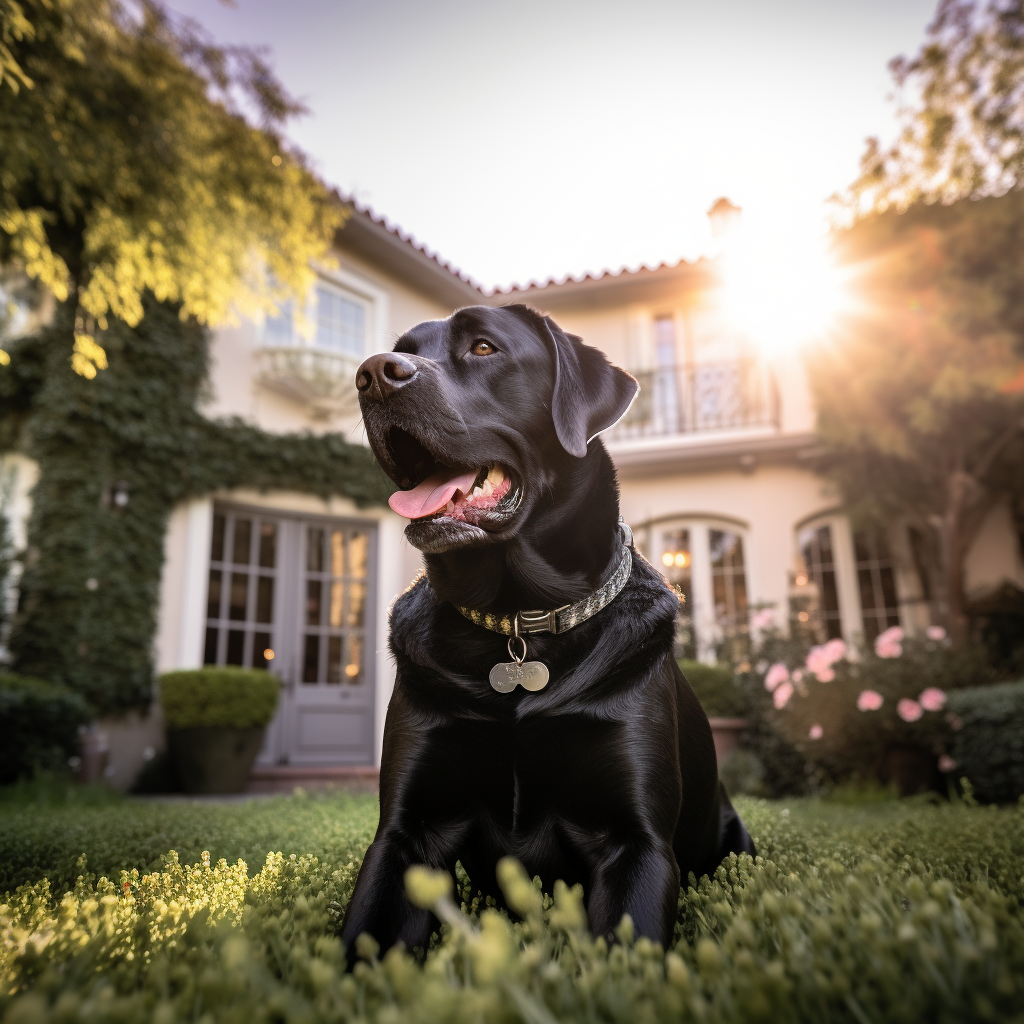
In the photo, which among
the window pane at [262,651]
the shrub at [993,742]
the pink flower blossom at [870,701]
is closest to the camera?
the shrub at [993,742]

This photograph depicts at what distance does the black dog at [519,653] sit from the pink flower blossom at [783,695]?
5.10 m

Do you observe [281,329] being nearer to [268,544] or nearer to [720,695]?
[268,544]

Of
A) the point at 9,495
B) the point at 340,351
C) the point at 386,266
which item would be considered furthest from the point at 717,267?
the point at 9,495

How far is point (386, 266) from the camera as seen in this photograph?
38.5 feet

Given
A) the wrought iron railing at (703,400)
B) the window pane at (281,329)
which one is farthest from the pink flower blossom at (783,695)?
the window pane at (281,329)

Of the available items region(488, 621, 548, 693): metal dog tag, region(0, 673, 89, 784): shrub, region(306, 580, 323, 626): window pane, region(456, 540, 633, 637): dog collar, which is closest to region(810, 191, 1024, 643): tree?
region(306, 580, 323, 626): window pane

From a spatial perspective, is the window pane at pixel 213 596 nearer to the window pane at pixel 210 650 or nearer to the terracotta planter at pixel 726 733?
the window pane at pixel 210 650

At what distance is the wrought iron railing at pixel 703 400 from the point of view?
1184cm

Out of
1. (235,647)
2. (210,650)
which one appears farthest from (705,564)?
(210,650)

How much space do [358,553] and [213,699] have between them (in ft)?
10.7

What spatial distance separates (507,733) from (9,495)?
8.52m

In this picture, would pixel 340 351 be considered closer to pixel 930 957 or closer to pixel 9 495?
pixel 9 495

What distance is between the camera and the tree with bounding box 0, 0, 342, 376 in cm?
415

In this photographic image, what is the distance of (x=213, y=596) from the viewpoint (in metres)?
9.41
